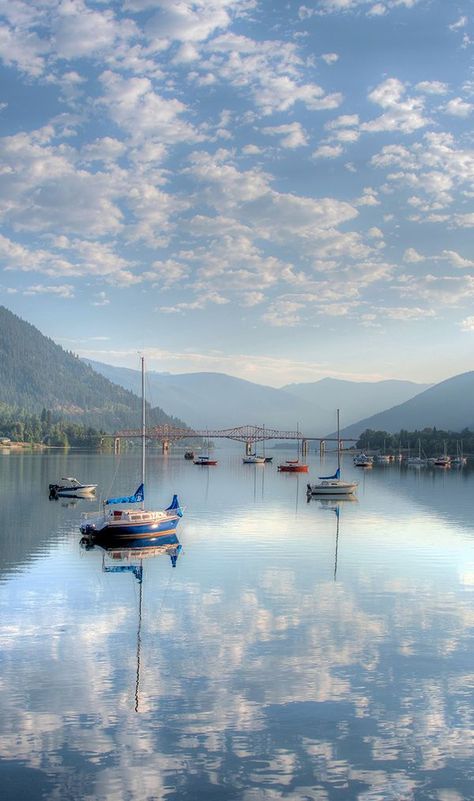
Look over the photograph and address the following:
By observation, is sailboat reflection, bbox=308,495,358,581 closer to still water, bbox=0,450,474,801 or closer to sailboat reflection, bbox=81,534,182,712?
sailboat reflection, bbox=81,534,182,712

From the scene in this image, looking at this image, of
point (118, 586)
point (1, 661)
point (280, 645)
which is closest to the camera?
point (1, 661)

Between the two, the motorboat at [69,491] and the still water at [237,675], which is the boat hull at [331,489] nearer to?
the motorboat at [69,491]

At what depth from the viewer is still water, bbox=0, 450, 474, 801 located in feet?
59.7

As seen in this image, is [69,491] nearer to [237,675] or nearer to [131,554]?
[131,554]

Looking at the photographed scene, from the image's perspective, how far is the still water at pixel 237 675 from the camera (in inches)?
717

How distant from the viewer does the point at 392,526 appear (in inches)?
2756

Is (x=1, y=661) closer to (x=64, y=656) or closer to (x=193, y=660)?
(x=64, y=656)

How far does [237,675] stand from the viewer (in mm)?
25141

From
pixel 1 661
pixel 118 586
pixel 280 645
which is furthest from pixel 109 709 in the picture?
pixel 118 586

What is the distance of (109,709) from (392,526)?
51.6m

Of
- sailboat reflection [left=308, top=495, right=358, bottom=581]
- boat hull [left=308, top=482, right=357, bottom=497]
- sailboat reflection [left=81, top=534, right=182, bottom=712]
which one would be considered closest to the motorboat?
sailboat reflection [left=308, top=495, right=358, bottom=581]

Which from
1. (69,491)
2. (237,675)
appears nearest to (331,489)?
(69,491)

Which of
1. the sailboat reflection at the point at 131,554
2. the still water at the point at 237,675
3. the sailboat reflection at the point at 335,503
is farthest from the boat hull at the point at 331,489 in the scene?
the still water at the point at 237,675

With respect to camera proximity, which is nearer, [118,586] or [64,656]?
[64,656]
